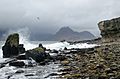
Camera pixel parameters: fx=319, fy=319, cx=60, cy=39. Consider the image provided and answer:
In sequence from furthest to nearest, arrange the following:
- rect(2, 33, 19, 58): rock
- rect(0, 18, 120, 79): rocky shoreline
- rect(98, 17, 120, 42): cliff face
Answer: rect(98, 17, 120, 42): cliff face, rect(2, 33, 19, 58): rock, rect(0, 18, 120, 79): rocky shoreline

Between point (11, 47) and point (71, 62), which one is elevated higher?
point (11, 47)

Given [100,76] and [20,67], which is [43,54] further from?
[100,76]

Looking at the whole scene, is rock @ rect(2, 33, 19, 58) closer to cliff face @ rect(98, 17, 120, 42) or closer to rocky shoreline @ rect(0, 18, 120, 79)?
rocky shoreline @ rect(0, 18, 120, 79)

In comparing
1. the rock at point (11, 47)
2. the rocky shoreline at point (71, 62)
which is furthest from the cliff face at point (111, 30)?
the rock at point (11, 47)

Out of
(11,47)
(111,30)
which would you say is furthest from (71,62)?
(111,30)

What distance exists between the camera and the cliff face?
66.0 meters

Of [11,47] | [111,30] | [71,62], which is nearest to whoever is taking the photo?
[71,62]

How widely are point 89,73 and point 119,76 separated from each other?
3718 millimetres

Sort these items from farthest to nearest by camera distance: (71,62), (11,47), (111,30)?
(111,30) → (11,47) → (71,62)

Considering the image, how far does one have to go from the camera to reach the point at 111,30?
67438mm

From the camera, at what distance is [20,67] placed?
36.3m

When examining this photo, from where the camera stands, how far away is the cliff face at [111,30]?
6602 cm

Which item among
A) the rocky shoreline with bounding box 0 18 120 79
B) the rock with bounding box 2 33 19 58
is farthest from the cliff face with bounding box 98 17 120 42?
the rock with bounding box 2 33 19 58

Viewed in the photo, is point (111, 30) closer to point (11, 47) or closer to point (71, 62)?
point (11, 47)
